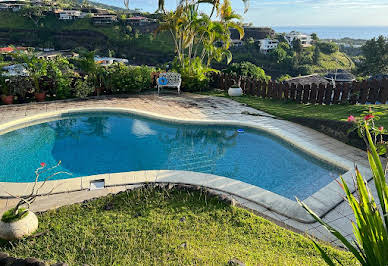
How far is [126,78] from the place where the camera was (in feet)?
43.8

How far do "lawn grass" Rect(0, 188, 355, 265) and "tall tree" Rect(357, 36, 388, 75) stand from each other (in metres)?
46.5

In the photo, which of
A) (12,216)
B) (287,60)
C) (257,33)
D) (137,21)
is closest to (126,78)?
(12,216)

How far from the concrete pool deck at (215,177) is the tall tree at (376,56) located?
3939 centimetres

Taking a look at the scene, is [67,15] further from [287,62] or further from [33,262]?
[33,262]

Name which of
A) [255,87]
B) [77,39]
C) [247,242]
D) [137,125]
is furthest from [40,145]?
[77,39]

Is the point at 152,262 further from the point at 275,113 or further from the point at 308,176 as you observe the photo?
the point at 275,113

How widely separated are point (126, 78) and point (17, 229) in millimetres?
9832

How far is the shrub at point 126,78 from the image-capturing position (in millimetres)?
13195

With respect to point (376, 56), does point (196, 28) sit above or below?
below

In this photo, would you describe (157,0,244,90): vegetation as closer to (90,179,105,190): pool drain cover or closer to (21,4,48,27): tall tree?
(90,179,105,190): pool drain cover

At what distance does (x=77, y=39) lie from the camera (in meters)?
95.8

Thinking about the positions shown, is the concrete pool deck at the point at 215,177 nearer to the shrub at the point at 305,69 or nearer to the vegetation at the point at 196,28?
the vegetation at the point at 196,28

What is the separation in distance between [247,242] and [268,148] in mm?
4977

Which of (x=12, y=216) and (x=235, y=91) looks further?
(x=235, y=91)
